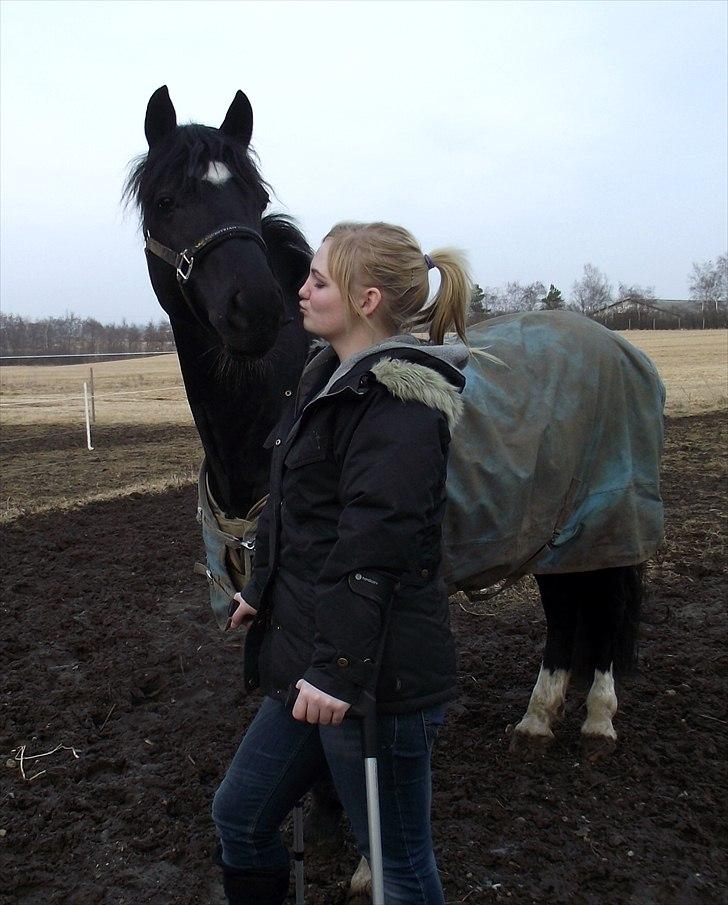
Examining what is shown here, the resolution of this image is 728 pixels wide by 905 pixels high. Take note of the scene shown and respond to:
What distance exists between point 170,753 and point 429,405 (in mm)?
2455

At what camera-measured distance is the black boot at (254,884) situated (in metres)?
1.83

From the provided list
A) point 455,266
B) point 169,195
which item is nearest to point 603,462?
point 455,266

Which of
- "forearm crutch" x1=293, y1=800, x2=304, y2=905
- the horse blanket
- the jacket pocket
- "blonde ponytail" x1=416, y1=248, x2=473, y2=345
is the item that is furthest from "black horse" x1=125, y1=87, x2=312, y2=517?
"forearm crutch" x1=293, y1=800, x2=304, y2=905

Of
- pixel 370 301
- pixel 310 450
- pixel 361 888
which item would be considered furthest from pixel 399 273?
pixel 361 888

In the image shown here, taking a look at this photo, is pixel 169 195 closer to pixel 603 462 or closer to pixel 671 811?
pixel 603 462

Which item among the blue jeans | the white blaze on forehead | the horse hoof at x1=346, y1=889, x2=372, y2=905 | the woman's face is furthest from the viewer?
the white blaze on forehead

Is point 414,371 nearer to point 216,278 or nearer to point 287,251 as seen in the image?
point 216,278

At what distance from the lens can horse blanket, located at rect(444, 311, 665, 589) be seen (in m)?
2.68

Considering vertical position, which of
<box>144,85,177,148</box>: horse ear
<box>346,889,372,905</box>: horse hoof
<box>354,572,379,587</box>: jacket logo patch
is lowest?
<box>346,889,372,905</box>: horse hoof

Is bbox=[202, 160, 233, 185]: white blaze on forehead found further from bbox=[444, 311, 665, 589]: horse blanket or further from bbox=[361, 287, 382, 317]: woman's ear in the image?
bbox=[361, 287, 382, 317]: woman's ear

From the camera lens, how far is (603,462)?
10.0ft

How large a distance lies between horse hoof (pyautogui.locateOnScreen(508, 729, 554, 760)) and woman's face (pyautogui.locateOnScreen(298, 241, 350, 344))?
2.27 metres

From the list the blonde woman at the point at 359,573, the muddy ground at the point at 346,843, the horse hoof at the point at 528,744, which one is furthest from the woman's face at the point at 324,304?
the horse hoof at the point at 528,744

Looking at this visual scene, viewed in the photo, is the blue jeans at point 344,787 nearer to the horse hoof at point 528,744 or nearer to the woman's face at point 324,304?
the woman's face at point 324,304
